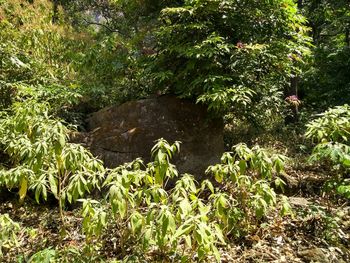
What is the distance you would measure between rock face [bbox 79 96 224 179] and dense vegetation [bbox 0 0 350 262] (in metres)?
0.20

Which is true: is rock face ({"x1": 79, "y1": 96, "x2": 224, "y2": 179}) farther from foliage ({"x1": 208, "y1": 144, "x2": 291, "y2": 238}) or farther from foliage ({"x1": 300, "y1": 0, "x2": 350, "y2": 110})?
foliage ({"x1": 300, "y1": 0, "x2": 350, "y2": 110})

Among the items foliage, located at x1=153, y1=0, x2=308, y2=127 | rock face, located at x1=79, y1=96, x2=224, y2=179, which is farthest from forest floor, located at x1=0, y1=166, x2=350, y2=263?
foliage, located at x1=153, y1=0, x2=308, y2=127

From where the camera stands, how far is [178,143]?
147 inches

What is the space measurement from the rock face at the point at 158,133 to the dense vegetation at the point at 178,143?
201 millimetres

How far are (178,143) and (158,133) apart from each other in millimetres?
1056

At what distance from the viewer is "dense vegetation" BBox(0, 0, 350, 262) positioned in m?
2.85

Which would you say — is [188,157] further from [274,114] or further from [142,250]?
[274,114]

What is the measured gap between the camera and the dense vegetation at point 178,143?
9.36 ft

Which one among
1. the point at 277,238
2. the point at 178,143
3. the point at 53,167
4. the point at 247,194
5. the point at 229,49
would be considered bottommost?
the point at 277,238

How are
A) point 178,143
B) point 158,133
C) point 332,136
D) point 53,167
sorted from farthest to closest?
point 158,133 → point 178,143 → point 332,136 → point 53,167

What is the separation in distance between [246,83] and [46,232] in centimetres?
322

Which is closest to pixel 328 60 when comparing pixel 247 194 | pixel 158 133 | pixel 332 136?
pixel 332 136

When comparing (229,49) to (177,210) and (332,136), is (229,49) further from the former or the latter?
(177,210)

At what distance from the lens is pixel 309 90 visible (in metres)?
8.52
